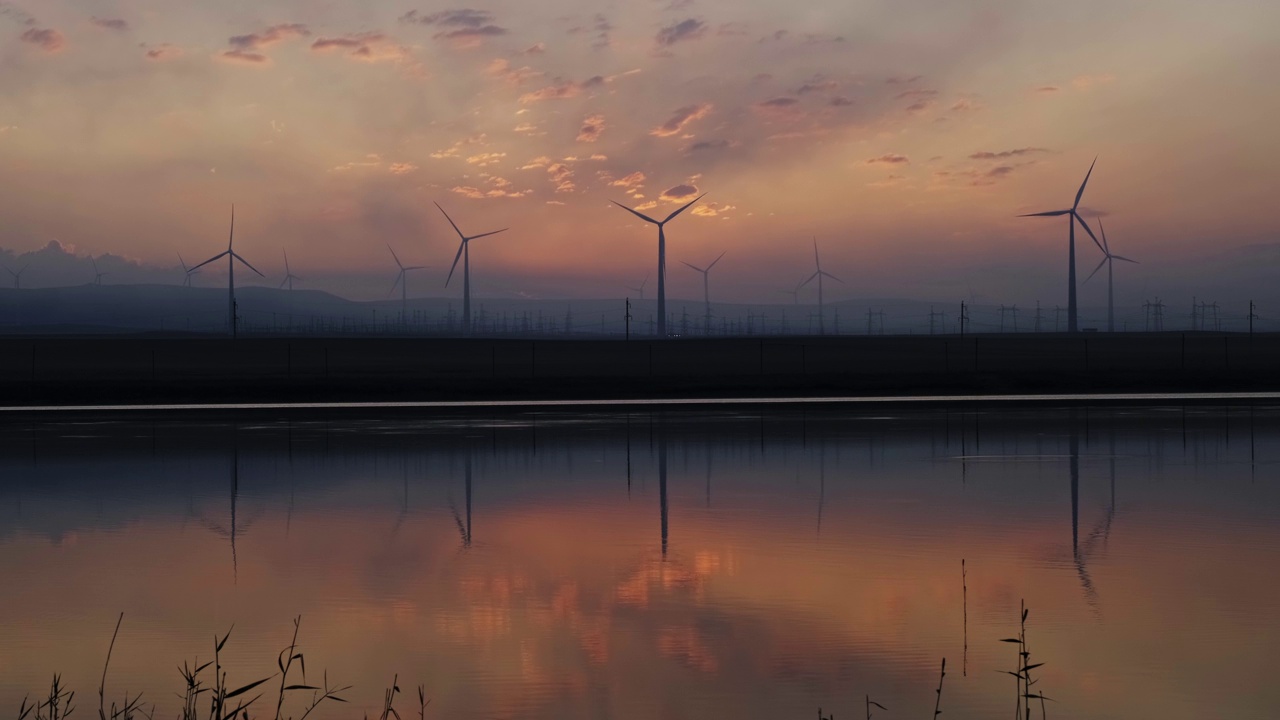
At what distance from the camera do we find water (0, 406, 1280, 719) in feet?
40.6

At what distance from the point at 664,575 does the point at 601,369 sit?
7942 centimetres

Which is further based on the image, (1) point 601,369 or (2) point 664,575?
(1) point 601,369

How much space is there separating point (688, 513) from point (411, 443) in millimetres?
15878

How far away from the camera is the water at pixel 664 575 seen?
1237cm

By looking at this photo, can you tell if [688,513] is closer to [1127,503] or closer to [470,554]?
[470,554]

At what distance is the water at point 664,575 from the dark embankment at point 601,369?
31496 millimetres

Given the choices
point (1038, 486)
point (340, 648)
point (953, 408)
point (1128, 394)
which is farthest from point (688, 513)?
point (1128, 394)

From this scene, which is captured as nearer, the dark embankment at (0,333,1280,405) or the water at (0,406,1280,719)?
the water at (0,406,1280,719)

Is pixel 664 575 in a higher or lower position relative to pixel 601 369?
lower

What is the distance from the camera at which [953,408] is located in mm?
52312

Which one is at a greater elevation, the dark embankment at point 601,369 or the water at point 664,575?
the dark embankment at point 601,369

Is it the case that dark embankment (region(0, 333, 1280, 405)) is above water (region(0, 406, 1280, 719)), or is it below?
above

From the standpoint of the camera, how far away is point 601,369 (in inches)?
3819

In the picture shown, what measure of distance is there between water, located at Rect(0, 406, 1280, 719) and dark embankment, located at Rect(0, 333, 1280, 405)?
31496mm
